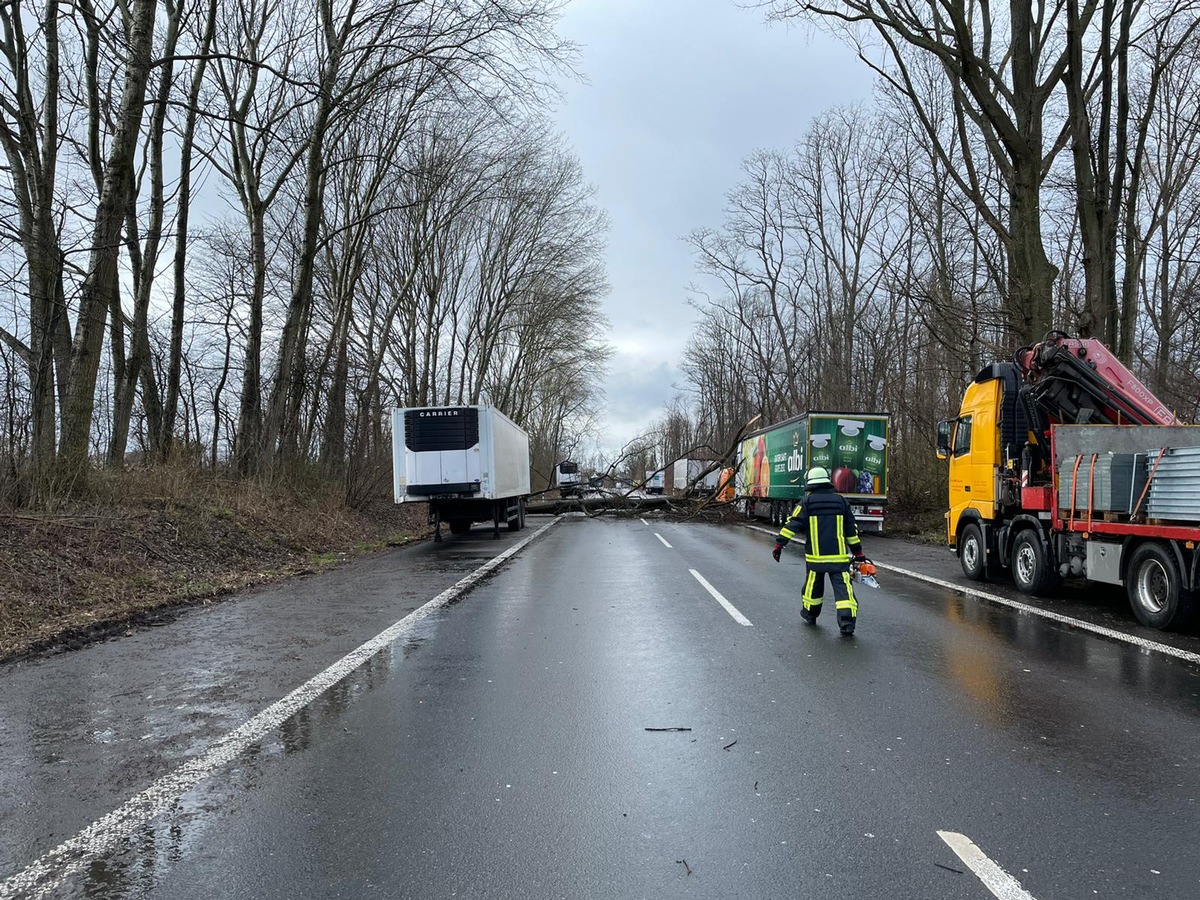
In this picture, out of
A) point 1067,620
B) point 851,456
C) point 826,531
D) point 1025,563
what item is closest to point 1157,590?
point 1067,620

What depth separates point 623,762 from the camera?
4.40 meters

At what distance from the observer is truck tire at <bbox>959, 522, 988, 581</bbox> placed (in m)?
12.1

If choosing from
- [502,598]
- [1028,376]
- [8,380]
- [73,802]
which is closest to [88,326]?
[8,380]

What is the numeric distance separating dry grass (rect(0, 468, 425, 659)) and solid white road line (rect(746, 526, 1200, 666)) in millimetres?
9766

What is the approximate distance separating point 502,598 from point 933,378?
24.1m

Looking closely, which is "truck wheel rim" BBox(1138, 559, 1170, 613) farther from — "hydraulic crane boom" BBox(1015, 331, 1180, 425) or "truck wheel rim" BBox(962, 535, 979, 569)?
"truck wheel rim" BBox(962, 535, 979, 569)

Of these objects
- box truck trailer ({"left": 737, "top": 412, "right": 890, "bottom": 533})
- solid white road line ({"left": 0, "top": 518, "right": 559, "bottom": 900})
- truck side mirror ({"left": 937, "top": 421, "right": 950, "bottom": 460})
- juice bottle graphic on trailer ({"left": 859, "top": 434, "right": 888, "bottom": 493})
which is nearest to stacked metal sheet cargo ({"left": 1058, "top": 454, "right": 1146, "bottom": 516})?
truck side mirror ({"left": 937, "top": 421, "right": 950, "bottom": 460})

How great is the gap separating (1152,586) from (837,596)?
3302 millimetres

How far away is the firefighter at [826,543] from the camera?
312 inches

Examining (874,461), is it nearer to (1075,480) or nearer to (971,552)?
(971,552)

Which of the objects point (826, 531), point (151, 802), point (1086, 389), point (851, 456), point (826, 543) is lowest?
point (151, 802)

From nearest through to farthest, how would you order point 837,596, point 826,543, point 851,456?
1. point 837,596
2. point 826,543
3. point 851,456

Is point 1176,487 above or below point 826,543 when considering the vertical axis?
above

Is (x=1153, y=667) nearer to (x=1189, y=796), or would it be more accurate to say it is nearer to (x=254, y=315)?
(x=1189, y=796)
